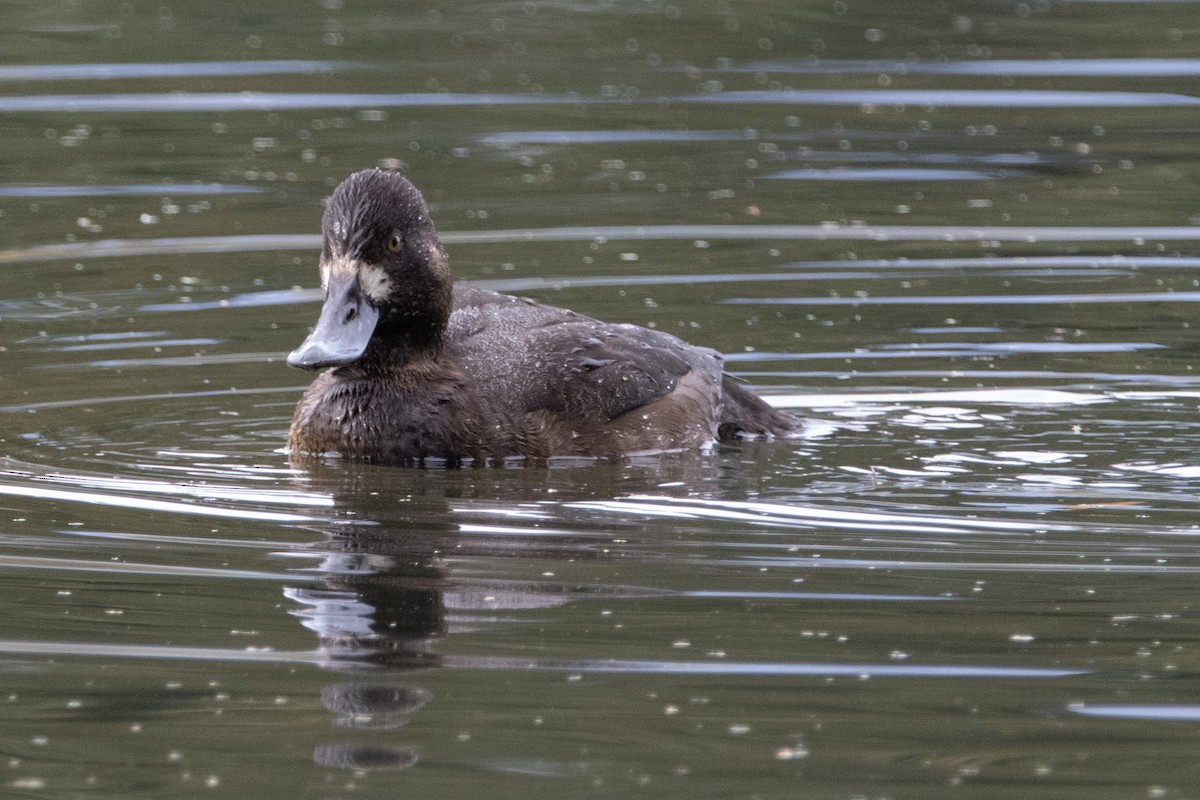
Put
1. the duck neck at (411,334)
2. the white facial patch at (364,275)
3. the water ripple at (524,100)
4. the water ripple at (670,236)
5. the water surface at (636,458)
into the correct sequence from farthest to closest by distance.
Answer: the water ripple at (524,100), the water ripple at (670,236), the duck neck at (411,334), the white facial patch at (364,275), the water surface at (636,458)

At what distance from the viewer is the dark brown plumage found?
9.24 metres

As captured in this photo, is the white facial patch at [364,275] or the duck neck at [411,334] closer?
the white facial patch at [364,275]

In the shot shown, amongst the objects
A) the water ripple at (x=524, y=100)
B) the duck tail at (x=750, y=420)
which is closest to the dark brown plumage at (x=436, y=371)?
the duck tail at (x=750, y=420)

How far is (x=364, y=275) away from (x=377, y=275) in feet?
0.19

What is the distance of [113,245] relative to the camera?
1372cm

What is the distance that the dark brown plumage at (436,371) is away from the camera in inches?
364

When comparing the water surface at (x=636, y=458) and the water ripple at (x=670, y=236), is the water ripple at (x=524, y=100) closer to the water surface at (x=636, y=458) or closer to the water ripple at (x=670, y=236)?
the water surface at (x=636, y=458)

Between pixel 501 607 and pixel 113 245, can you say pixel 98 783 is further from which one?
pixel 113 245


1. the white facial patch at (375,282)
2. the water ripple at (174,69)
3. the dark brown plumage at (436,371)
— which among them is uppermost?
the water ripple at (174,69)

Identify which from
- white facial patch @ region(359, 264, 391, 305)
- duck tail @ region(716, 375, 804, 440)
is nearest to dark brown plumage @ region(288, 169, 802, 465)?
white facial patch @ region(359, 264, 391, 305)

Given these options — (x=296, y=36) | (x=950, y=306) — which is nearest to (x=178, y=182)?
(x=296, y=36)

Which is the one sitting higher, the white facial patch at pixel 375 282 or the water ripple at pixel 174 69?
the water ripple at pixel 174 69

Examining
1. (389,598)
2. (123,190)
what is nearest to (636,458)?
(389,598)

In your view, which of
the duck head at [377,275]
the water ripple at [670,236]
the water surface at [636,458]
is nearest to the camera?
the water surface at [636,458]
